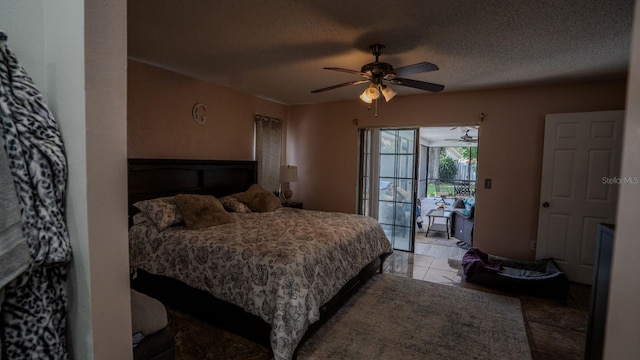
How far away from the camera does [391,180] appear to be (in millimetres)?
4781

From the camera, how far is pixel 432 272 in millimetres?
3742

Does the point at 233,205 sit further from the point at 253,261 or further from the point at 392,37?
the point at 392,37

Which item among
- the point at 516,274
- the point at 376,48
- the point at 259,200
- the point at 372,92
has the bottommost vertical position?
the point at 516,274

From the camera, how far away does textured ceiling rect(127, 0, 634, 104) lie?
1.96m

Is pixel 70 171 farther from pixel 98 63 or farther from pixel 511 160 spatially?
pixel 511 160

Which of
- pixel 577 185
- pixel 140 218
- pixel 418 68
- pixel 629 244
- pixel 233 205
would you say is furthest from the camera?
pixel 233 205

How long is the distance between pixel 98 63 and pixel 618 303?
4.38ft

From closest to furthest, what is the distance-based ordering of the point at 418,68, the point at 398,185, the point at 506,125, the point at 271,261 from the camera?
the point at 271,261 → the point at 418,68 → the point at 506,125 → the point at 398,185

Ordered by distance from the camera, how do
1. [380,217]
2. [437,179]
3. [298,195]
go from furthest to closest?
[437,179], [298,195], [380,217]

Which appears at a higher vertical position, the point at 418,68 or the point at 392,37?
the point at 392,37

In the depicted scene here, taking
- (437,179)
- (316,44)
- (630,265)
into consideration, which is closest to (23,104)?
(630,265)

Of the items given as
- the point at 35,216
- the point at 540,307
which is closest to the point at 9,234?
the point at 35,216

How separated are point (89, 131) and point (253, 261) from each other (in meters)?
1.61

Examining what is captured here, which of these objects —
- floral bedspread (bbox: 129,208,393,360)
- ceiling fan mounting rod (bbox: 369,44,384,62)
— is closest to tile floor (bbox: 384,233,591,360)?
floral bedspread (bbox: 129,208,393,360)
